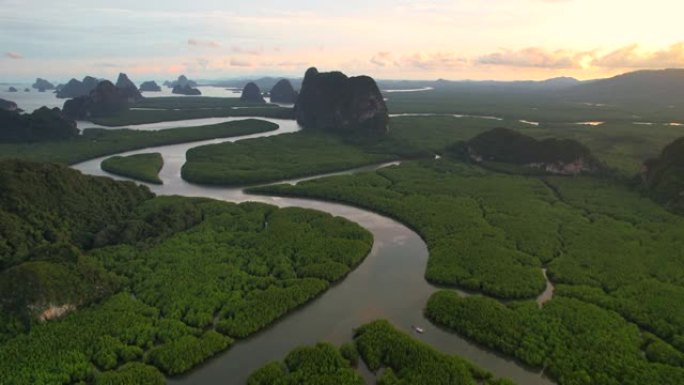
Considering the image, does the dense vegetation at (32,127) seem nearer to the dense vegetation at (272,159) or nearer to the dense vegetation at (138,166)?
the dense vegetation at (138,166)

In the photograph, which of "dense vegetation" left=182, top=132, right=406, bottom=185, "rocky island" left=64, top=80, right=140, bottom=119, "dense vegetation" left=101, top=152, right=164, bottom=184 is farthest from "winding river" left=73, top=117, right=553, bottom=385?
"rocky island" left=64, top=80, right=140, bottom=119

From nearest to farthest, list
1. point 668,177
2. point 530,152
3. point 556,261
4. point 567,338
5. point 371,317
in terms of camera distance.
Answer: point 567,338 < point 371,317 < point 556,261 < point 668,177 < point 530,152

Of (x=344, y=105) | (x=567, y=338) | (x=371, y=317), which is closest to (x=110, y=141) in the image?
(x=344, y=105)

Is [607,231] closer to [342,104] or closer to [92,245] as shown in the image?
[92,245]

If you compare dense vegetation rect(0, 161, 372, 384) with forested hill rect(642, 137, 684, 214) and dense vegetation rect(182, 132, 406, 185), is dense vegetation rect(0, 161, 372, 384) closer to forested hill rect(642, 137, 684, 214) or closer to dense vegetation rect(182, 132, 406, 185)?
dense vegetation rect(182, 132, 406, 185)

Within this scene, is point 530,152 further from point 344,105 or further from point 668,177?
point 344,105

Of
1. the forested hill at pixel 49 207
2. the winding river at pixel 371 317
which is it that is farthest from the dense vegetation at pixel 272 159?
the winding river at pixel 371 317

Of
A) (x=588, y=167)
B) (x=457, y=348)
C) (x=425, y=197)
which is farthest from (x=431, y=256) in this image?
(x=588, y=167)
